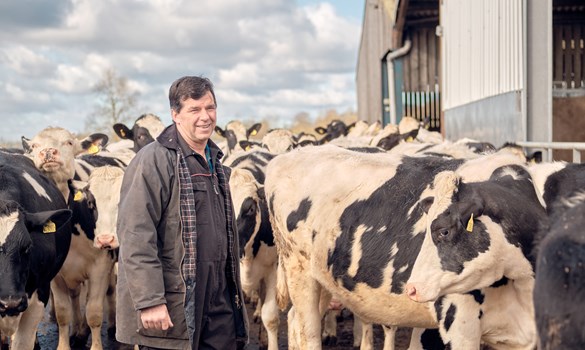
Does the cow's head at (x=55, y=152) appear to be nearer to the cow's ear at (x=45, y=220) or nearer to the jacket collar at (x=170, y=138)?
the cow's ear at (x=45, y=220)

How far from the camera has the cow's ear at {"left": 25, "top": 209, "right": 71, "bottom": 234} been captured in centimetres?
648

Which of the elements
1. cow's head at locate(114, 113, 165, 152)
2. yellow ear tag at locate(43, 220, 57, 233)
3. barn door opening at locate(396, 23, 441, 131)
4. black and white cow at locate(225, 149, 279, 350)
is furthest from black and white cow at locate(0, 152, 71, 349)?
barn door opening at locate(396, 23, 441, 131)

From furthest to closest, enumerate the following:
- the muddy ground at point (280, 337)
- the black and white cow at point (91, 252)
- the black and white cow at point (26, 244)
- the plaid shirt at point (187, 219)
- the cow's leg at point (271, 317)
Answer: the muddy ground at point (280, 337)
the black and white cow at point (91, 252)
the cow's leg at point (271, 317)
the black and white cow at point (26, 244)
the plaid shirt at point (187, 219)

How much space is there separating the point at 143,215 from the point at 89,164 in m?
5.80

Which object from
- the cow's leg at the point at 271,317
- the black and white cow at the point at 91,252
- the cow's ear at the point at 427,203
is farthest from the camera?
the black and white cow at the point at 91,252

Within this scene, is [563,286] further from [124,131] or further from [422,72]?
[422,72]

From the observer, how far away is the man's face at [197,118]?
4354 millimetres

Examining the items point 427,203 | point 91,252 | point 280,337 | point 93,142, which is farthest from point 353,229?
point 93,142

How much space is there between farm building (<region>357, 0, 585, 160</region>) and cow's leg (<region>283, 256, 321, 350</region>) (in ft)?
13.6

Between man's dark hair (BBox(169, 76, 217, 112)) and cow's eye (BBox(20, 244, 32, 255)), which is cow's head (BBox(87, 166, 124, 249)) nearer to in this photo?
cow's eye (BBox(20, 244, 32, 255))

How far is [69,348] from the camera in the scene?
7.93m

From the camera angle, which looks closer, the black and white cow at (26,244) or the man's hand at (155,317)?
the man's hand at (155,317)

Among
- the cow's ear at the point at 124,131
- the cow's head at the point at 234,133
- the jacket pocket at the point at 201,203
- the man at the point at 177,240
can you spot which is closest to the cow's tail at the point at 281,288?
the man at the point at 177,240

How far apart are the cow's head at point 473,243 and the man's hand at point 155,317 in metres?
1.38
